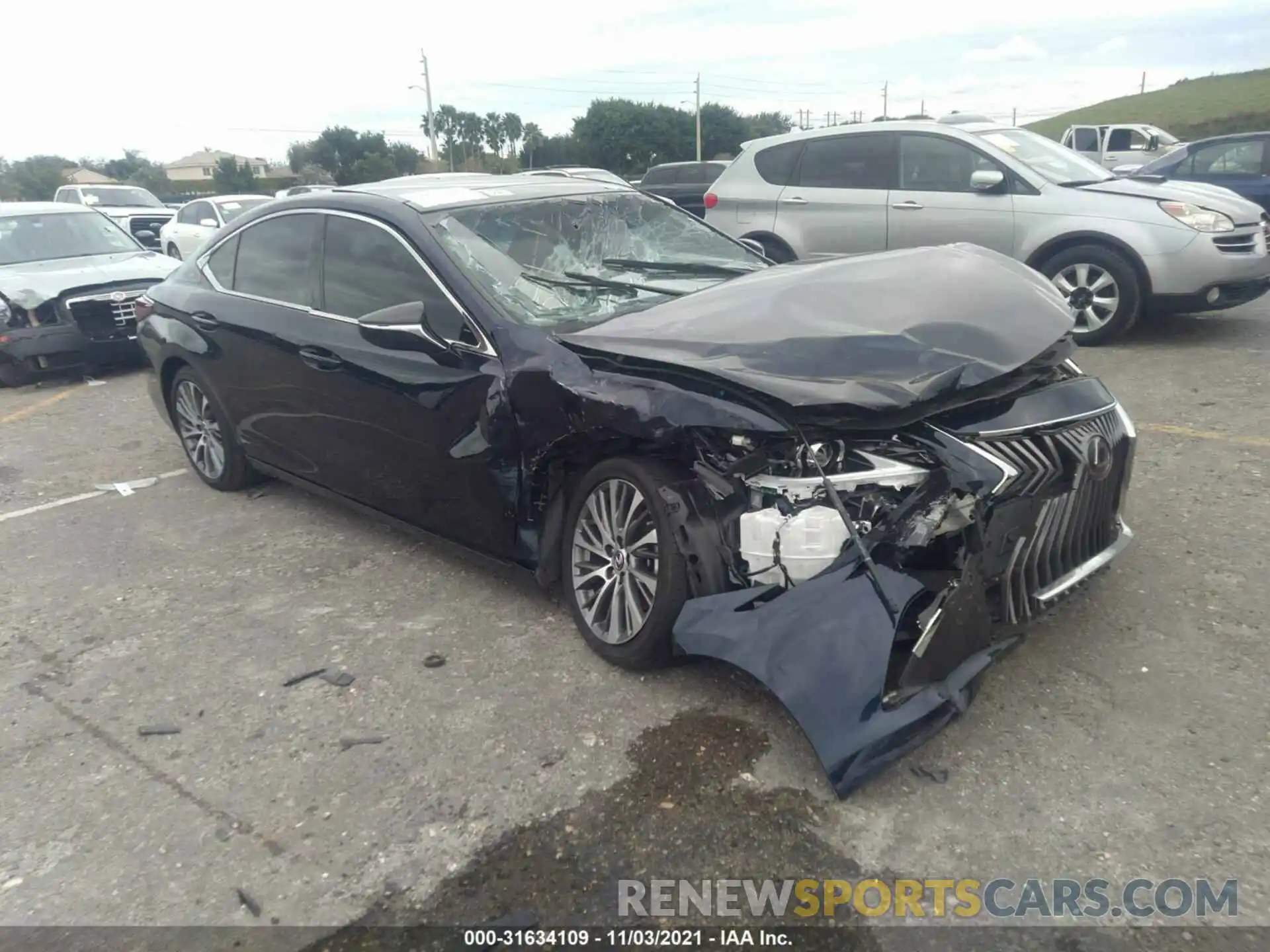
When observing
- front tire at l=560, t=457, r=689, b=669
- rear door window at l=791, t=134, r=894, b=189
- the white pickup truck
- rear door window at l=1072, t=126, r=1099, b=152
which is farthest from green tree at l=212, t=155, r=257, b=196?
front tire at l=560, t=457, r=689, b=669

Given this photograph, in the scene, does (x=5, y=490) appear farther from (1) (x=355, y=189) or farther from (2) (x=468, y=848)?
(2) (x=468, y=848)

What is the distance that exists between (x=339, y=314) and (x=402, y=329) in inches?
31.0

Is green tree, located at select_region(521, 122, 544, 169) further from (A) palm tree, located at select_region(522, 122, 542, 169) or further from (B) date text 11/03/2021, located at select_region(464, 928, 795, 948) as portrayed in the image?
(B) date text 11/03/2021, located at select_region(464, 928, 795, 948)

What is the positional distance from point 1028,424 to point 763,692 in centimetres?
123

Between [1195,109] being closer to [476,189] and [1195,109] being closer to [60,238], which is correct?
[60,238]

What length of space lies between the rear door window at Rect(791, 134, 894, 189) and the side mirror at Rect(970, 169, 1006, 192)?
882 millimetres

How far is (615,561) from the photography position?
345 centimetres

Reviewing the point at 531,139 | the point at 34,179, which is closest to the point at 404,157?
the point at 531,139

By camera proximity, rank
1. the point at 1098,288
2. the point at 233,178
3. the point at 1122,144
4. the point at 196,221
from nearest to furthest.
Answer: the point at 1098,288 → the point at 196,221 → the point at 1122,144 → the point at 233,178

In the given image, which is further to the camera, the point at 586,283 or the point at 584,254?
the point at 584,254

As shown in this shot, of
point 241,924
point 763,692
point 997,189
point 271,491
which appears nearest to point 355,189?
point 271,491

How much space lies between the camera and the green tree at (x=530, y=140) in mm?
52625

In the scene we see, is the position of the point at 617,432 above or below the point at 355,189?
below

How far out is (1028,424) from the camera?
119 inches
